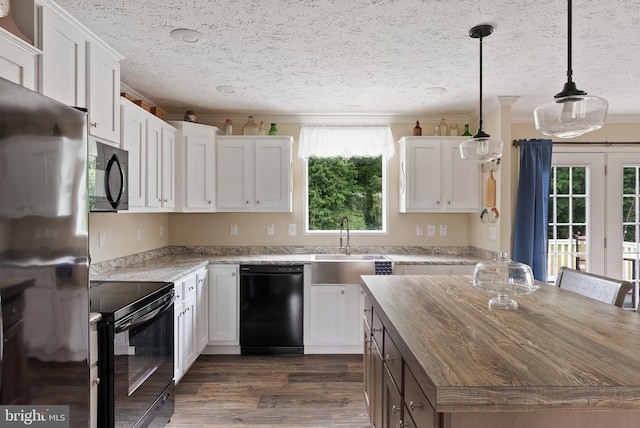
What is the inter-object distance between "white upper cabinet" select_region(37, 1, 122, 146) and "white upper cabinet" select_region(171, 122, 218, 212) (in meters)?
1.11

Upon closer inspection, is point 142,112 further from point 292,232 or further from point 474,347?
point 474,347

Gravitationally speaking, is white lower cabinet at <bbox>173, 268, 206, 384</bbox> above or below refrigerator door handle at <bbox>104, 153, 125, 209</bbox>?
below

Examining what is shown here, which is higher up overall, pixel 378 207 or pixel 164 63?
pixel 164 63

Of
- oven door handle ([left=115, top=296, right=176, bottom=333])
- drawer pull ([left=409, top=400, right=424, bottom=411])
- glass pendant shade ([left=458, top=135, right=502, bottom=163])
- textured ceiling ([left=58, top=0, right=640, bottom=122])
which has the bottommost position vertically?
drawer pull ([left=409, top=400, right=424, bottom=411])

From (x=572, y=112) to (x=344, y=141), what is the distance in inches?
107

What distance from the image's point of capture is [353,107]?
143 inches

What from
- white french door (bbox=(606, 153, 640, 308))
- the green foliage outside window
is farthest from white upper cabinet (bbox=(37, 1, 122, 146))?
white french door (bbox=(606, 153, 640, 308))

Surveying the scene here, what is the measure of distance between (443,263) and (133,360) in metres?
2.61

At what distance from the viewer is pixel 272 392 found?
267cm

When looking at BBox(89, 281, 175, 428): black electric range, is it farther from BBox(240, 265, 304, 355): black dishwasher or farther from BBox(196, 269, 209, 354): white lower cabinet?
BBox(240, 265, 304, 355): black dishwasher

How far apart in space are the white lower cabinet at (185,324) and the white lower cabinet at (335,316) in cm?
102

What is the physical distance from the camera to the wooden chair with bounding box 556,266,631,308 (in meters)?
1.75

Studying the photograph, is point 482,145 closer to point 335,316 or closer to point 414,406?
point 414,406

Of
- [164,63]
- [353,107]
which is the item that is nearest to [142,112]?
[164,63]
